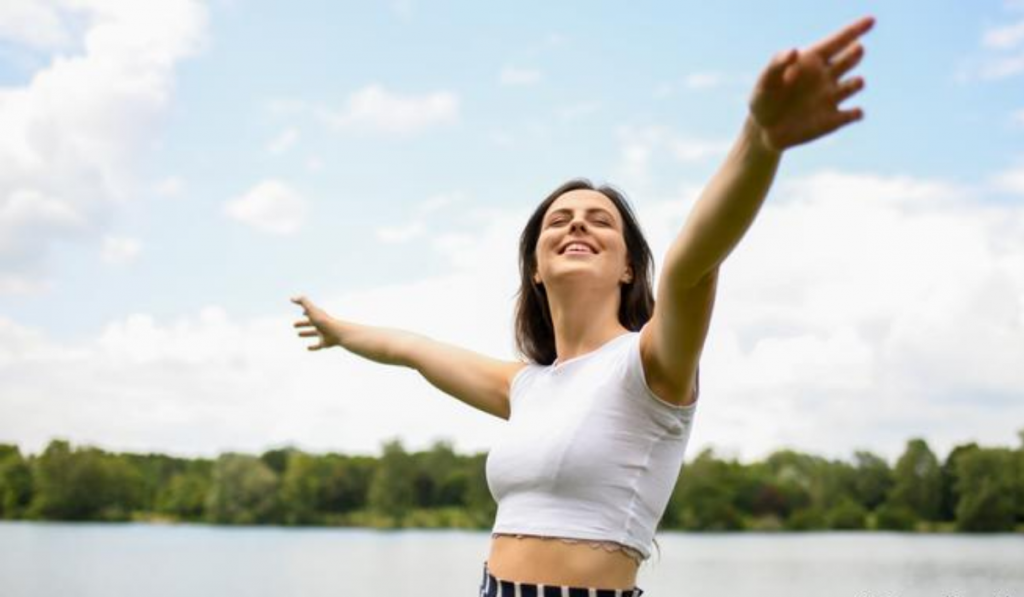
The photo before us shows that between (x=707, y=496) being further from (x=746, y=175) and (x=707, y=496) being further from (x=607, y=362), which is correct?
(x=746, y=175)

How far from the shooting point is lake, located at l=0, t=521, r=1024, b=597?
3647 centimetres

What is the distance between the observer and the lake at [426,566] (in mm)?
36469

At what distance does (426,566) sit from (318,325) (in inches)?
1905

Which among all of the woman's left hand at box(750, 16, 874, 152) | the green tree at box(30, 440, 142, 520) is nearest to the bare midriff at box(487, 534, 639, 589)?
A: the woman's left hand at box(750, 16, 874, 152)

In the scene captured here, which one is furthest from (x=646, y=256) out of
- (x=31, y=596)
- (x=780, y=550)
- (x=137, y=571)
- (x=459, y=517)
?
(x=459, y=517)

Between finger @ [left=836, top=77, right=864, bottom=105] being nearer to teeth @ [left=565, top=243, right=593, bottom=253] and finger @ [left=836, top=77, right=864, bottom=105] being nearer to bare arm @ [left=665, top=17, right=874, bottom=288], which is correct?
bare arm @ [left=665, top=17, right=874, bottom=288]

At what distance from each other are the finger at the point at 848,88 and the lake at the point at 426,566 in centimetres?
1885

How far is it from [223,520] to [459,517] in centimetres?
1877

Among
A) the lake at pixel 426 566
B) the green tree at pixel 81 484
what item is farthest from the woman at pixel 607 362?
the green tree at pixel 81 484

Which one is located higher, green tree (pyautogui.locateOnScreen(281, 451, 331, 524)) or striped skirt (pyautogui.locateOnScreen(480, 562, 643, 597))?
green tree (pyautogui.locateOnScreen(281, 451, 331, 524))

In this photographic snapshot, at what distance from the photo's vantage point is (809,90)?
1.92 m

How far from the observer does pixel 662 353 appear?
2.61 m

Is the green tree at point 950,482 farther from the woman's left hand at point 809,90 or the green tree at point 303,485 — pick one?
the woman's left hand at point 809,90

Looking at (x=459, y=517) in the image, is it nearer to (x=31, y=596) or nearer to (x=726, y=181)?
(x=31, y=596)
